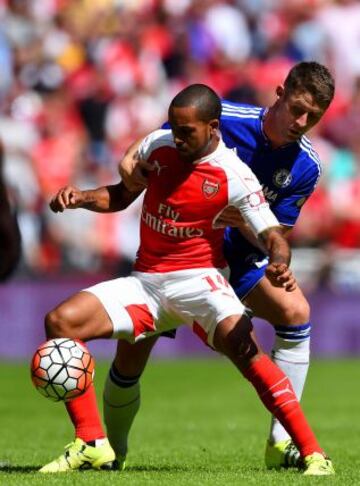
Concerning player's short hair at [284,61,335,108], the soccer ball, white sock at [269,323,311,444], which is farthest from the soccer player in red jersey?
white sock at [269,323,311,444]

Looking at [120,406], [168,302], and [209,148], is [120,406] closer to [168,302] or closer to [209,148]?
[168,302]

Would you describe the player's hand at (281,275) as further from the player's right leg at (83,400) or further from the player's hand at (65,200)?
the player's hand at (65,200)

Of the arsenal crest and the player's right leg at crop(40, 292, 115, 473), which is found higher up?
the arsenal crest

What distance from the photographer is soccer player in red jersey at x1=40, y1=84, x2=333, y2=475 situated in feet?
23.7

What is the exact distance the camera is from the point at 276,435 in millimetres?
8141

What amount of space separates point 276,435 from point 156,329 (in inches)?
46.4

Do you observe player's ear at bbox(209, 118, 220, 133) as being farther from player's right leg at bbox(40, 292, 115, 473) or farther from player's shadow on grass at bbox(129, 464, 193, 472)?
player's shadow on grass at bbox(129, 464, 193, 472)

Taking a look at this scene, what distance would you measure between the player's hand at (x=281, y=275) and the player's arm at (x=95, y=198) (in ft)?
3.62

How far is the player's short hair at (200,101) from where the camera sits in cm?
713

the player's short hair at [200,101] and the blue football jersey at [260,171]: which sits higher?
the player's short hair at [200,101]

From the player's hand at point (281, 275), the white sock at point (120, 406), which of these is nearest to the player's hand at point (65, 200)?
the player's hand at point (281, 275)

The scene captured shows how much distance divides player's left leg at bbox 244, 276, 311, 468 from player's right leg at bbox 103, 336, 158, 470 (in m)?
0.77

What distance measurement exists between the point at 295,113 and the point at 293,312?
4.17 ft

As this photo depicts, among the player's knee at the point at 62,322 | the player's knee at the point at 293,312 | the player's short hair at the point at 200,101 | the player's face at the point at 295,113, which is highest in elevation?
the player's short hair at the point at 200,101
